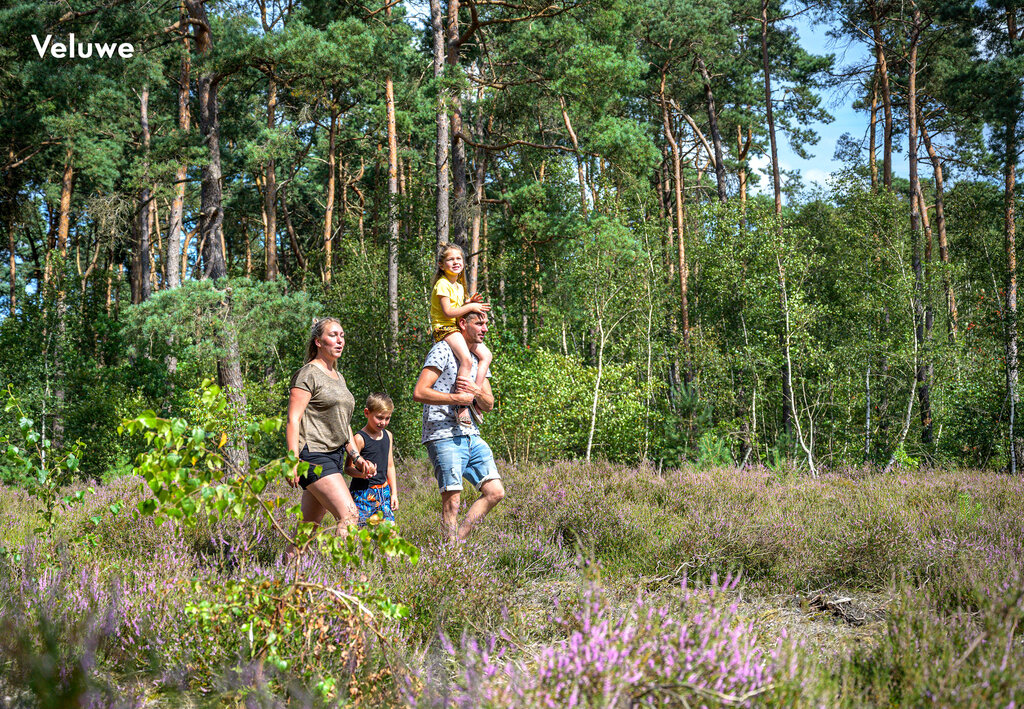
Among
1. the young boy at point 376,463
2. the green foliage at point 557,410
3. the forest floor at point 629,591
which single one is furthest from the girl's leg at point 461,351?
the green foliage at point 557,410

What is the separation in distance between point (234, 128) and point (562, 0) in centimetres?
1306

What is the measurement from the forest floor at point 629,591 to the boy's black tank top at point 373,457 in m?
0.63

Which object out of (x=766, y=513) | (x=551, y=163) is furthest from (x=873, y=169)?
(x=766, y=513)

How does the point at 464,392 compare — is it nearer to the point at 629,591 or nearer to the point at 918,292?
the point at 629,591

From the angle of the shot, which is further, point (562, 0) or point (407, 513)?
point (562, 0)

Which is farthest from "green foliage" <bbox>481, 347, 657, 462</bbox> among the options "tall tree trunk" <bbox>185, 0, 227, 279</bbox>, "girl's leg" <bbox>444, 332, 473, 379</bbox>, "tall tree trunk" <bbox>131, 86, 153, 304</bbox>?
"tall tree trunk" <bbox>131, 86, 153, 304</bbox>

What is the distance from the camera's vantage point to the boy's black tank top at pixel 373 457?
456 centimetres

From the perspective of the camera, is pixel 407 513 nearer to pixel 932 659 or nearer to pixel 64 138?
pixel 932 659

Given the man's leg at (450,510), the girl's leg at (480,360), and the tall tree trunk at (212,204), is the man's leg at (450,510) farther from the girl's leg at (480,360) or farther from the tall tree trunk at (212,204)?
the tall tree trunk at (212,204)

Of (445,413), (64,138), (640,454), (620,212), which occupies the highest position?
(64,138)

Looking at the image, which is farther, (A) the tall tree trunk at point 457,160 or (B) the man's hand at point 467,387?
(A) the tall tree trunk at point 457,160

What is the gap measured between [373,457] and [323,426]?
0.66 m

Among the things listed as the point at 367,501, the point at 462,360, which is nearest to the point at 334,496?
the point at 367,501

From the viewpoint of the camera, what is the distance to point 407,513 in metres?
6.73
